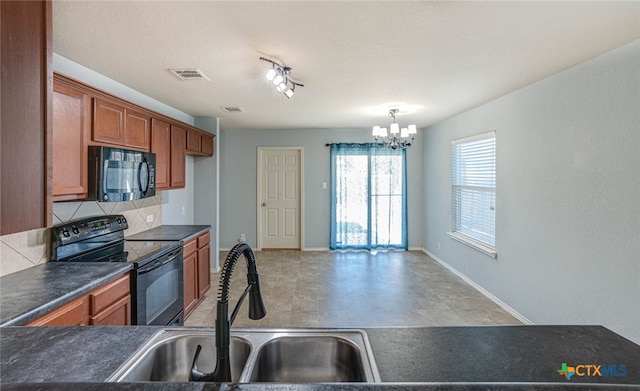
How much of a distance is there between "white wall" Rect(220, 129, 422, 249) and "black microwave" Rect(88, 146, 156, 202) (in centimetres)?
328

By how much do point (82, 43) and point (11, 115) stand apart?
1.71 metres

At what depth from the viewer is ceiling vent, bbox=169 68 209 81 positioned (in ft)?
9.04

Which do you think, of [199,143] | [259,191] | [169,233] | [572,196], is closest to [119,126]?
[169,233]

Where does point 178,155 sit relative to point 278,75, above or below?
below

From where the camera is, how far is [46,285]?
184 centimetres

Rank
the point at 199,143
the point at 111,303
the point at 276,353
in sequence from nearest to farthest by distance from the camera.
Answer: the point at 276,353 < the point at 111,303 < the point at 199,143

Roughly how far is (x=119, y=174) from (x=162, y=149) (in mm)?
945

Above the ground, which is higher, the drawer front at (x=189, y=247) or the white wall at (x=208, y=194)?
the white wall at (x=208, y=194)

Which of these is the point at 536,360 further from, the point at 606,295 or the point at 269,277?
the point at 269,277

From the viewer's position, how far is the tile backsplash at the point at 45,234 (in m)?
2.03

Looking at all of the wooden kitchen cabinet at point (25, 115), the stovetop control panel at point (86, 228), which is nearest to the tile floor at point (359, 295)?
the stovetop control panel at point (86, 228)

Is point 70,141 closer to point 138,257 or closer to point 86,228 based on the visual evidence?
point 86,228

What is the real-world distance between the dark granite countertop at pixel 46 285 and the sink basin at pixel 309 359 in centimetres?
120

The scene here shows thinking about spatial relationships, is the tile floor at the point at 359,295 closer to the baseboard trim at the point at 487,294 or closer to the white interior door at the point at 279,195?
the baseboard trim at the point at 487,294
